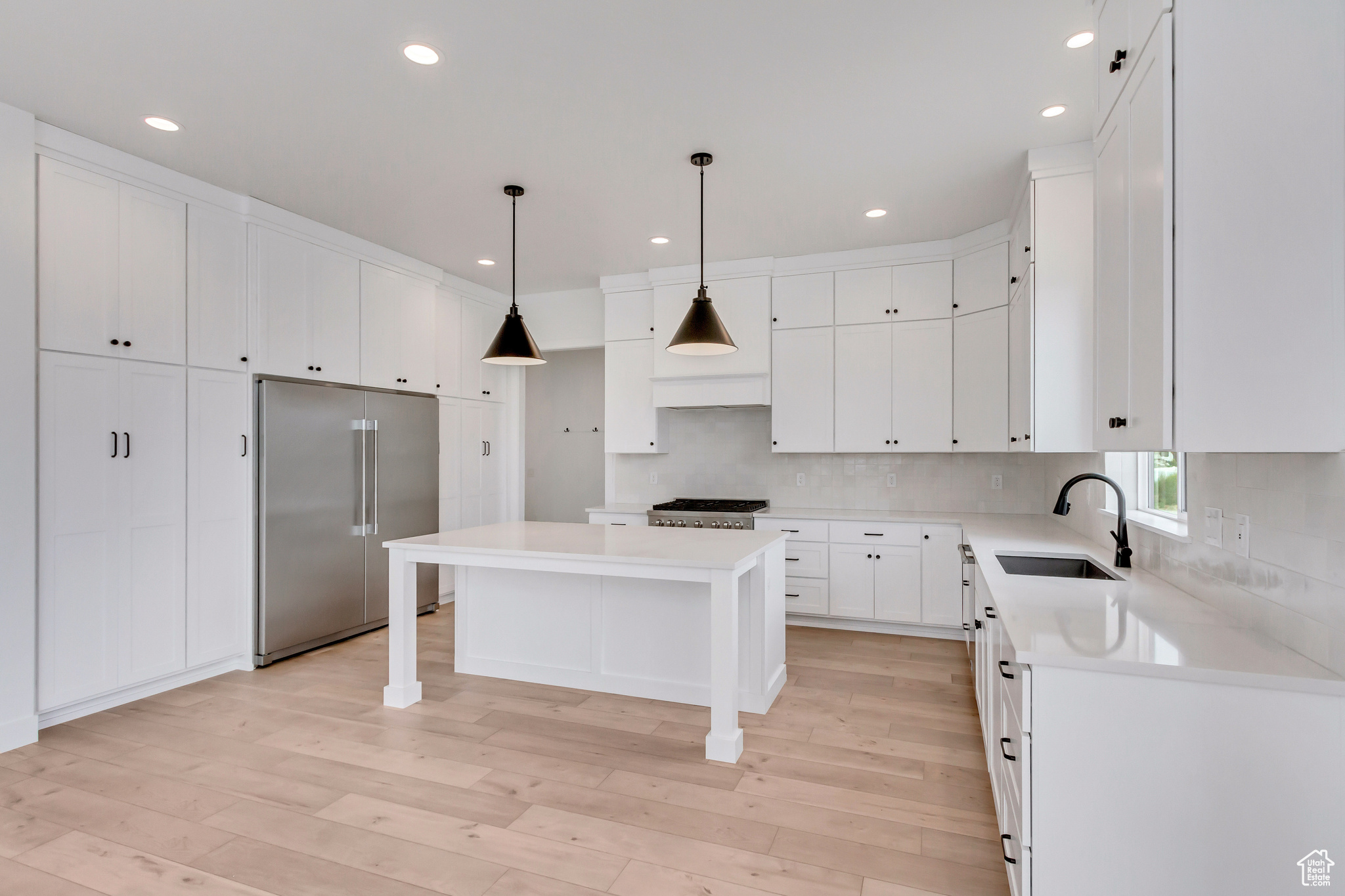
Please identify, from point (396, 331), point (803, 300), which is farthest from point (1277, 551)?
point (396, 331)

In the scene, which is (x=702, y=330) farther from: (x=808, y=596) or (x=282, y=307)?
(x=282, y=307)

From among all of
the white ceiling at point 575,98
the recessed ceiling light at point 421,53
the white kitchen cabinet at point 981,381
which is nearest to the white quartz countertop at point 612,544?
the white kitchen cabinet at point 981,381

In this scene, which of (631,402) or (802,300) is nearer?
(802,300)

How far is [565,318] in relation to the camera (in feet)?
19.3

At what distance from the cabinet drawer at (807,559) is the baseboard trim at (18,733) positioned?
3920mm

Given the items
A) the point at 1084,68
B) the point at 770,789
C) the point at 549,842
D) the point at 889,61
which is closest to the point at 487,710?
the point at 549,842

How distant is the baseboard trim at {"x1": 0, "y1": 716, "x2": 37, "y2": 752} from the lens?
2.72 metres

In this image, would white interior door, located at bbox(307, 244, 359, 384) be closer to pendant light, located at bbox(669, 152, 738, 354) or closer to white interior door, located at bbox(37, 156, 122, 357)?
white interior door, located at bbox(37, 156, 122, 357)

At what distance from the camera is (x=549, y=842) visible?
2113mm

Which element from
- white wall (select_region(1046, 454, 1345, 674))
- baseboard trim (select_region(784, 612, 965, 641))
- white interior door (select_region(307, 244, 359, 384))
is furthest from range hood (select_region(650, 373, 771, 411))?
white wall (select_region(1046, 454, 1345, 674))

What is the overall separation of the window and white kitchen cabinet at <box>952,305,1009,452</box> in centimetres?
99

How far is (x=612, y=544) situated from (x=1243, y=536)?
229 cm

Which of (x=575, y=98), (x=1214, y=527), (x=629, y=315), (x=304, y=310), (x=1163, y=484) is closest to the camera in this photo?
(x=1214, y=527)

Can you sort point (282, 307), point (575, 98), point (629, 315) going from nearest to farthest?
point (575, 98) < point (282, 307) < point (629, 315)
